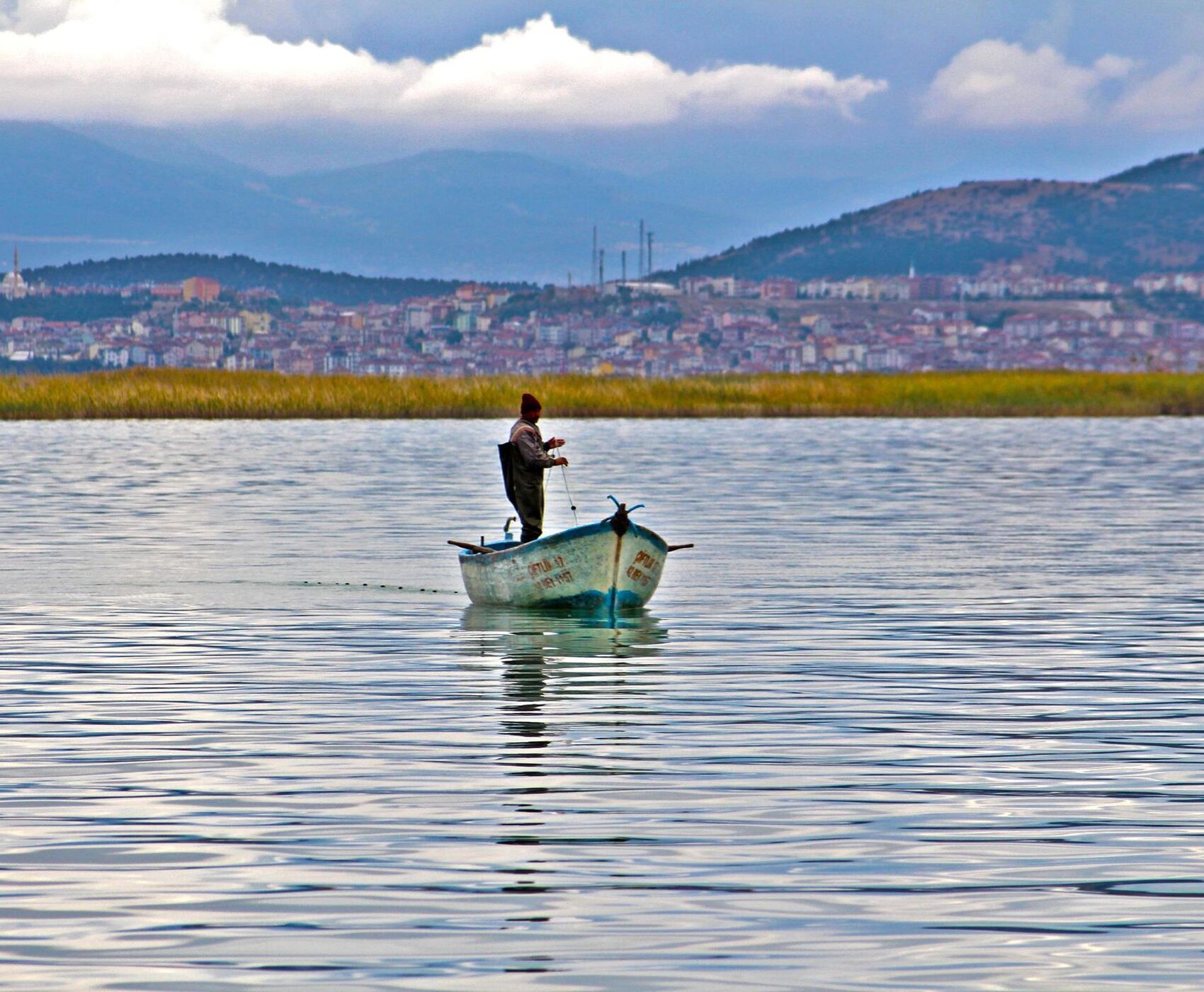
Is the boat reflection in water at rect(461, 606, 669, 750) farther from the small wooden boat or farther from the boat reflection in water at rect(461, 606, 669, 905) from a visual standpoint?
the small wooden boat

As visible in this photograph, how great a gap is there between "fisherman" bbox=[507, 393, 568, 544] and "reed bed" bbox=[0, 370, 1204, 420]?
49080mm

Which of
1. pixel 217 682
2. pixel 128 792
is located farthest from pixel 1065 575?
pixel 128 792

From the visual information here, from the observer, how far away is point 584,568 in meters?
20.5

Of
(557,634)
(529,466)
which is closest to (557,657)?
(557,634)

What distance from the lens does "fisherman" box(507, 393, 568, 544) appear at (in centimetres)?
2094

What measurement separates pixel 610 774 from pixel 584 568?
8613mm

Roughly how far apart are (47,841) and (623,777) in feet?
10.4

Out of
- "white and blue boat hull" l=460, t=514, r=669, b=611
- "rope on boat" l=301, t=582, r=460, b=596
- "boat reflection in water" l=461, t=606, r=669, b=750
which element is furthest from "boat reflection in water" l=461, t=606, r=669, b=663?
"rope on boat" l=301, t=582, r=460, b=596

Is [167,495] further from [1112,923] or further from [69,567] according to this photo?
[1112,923]

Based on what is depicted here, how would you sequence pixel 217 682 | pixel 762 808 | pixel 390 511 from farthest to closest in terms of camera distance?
pixel 390 511 → pixel 217 682 → pixel 762 808

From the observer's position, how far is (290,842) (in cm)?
998

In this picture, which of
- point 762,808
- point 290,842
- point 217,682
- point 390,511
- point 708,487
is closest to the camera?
point 290,842

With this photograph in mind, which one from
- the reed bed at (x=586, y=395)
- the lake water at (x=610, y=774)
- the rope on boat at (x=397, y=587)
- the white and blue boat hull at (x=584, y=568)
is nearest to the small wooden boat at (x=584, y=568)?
the white and blue boat hull at (x=584, y=568)

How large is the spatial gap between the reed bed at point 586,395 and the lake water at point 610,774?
4172cm
